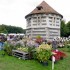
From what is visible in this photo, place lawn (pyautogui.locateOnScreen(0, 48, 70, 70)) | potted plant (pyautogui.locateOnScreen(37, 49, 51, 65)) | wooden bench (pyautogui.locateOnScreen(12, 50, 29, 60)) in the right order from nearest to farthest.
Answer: lawn (pyautogui.locateOnScreen(0, 48, 70, 70)) → potted plant (pyautogui.locateOnScreen(37, 49, 51, 65)) → wooden bench (pyautogui.locateOnScreen(12, 50, 29, 60))

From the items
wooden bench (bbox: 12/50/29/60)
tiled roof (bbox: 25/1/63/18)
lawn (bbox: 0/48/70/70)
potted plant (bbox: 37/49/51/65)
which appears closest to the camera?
lawn (bbox: 0/48/70/70)

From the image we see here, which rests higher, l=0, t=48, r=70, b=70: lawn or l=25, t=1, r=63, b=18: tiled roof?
l=25, t=1, r=63, b=18: tiled roof

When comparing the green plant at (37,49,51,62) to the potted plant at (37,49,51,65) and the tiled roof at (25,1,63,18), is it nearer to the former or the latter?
the potted plant at (37,49,51,65)

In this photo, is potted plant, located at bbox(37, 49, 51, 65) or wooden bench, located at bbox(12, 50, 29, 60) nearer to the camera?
potted plant, located at bbox(37, 49, 51, 65)

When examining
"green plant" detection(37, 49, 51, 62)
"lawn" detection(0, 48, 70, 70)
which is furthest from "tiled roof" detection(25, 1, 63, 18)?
"green plant" detection(37, 49, 51, 62)

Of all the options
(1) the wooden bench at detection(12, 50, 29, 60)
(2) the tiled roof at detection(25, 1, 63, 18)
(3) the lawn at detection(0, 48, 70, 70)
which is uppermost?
(2) the tiled roof at detection(25, 1, 63, 18)

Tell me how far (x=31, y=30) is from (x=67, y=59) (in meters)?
14.5

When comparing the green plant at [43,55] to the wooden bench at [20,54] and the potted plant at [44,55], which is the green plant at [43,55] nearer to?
the potted plant at [44,55]

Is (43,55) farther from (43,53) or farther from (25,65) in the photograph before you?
(25,65)

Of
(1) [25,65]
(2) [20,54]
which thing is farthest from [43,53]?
(2) [20,54]

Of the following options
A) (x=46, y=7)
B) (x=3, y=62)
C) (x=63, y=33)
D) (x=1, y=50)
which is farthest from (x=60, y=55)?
(x=63, y=33)

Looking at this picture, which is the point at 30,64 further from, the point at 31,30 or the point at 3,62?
the point at 31,30

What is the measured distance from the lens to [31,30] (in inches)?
1163

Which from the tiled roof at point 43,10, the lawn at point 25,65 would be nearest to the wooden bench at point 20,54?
the lawn at point 25,65
